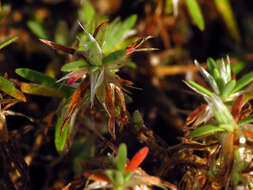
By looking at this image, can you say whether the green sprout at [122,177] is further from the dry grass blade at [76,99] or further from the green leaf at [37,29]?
the green leaf at [37,29]

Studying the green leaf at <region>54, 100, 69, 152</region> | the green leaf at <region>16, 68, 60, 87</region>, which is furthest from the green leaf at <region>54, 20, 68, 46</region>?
the green leaf at <region>54, 100, 69, 152</region>

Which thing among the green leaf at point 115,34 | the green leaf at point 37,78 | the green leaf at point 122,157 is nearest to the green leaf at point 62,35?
the green leaf at point 115,34

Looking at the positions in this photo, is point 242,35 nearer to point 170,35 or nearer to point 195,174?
point 170,35

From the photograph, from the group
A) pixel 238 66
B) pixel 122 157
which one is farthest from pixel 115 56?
pixel 238 66

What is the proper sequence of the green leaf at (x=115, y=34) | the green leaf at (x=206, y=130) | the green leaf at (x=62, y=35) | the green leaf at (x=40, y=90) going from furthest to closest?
the green leaf at (x=62, y=35), the green leaf at (x=115, y=34), the green leaf at (x=40, y=90), the green leaf at (x=206, y=130)

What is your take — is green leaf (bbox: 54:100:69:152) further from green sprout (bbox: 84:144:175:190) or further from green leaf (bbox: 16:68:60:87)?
green sprout (bbox: 84:144:175:190)

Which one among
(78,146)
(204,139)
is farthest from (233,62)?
(78,146)

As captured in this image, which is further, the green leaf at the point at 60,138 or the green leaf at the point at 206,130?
the green leaf at the point at 60,138
